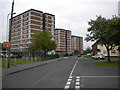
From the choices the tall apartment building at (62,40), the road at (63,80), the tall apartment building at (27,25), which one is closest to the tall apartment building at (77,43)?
the tall apartment building at (62,40)

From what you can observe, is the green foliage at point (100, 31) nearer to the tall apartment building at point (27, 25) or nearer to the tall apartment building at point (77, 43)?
the tall apartment building at point (27, 25)

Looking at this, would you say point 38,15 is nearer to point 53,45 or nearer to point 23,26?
point 23,26

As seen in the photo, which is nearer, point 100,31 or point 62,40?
point 100,31

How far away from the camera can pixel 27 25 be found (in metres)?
80.0

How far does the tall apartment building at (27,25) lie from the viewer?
7862 cm

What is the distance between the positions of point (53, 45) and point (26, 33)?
40.3 m

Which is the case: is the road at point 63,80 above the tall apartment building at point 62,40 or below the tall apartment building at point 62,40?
below

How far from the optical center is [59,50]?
122188 millimetres

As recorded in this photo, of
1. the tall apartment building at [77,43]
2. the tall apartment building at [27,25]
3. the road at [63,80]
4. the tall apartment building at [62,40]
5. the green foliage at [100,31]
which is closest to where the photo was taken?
the road at [63,80]

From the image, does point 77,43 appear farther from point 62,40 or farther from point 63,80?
point 63,80

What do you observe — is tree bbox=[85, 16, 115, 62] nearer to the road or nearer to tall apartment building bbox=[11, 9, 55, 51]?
the road

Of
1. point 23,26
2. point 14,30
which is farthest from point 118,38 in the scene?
point 14,30

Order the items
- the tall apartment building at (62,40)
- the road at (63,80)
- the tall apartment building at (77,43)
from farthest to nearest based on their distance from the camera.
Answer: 1. the tall apartment building at (77,43)
2. the tall apartment building at (62,40)
3. the road at (63,80)

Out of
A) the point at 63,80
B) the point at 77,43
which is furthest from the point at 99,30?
the point at 77,43
